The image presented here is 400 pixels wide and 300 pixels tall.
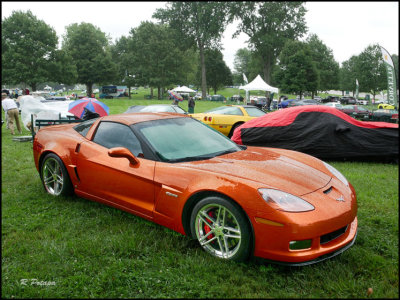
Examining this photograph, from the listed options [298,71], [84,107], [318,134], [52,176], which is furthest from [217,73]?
[52,176]

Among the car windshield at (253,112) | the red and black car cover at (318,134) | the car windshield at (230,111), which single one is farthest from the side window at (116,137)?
the car windshield at (253,112)

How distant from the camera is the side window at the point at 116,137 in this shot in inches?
136

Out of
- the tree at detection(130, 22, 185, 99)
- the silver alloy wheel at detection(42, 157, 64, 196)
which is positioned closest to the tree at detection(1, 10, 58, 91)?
the silver alloy wheel at detection(42, 157, 64, 196)

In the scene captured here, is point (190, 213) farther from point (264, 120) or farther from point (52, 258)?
point (264, 120)

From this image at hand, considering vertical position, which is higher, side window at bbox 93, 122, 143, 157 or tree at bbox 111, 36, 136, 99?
tree at bbox 111, 36, 136, 99

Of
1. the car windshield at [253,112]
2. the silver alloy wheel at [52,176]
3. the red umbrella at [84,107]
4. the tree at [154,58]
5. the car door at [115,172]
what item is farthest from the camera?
the tree at [154,58]

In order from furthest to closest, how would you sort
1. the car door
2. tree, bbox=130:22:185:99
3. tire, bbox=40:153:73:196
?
tree, bbox=130:22:185:99
tire, bbox=40:153:73:196
the car door

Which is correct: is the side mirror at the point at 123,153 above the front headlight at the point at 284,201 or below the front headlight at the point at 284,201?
above

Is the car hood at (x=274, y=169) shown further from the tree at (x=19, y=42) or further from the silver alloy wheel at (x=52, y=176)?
the silver alloy wheel at (x=52, y=176)

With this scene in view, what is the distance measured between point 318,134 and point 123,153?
15.2ft

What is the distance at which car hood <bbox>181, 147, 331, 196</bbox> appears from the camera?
260 cm

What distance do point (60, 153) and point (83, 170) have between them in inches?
21.1

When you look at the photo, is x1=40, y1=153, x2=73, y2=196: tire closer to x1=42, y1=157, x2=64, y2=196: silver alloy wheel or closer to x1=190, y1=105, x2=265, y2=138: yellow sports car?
x1=42, y1=157, x2=64, y2=196: silver alloy wheel

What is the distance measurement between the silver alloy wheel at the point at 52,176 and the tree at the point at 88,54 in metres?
45.7
